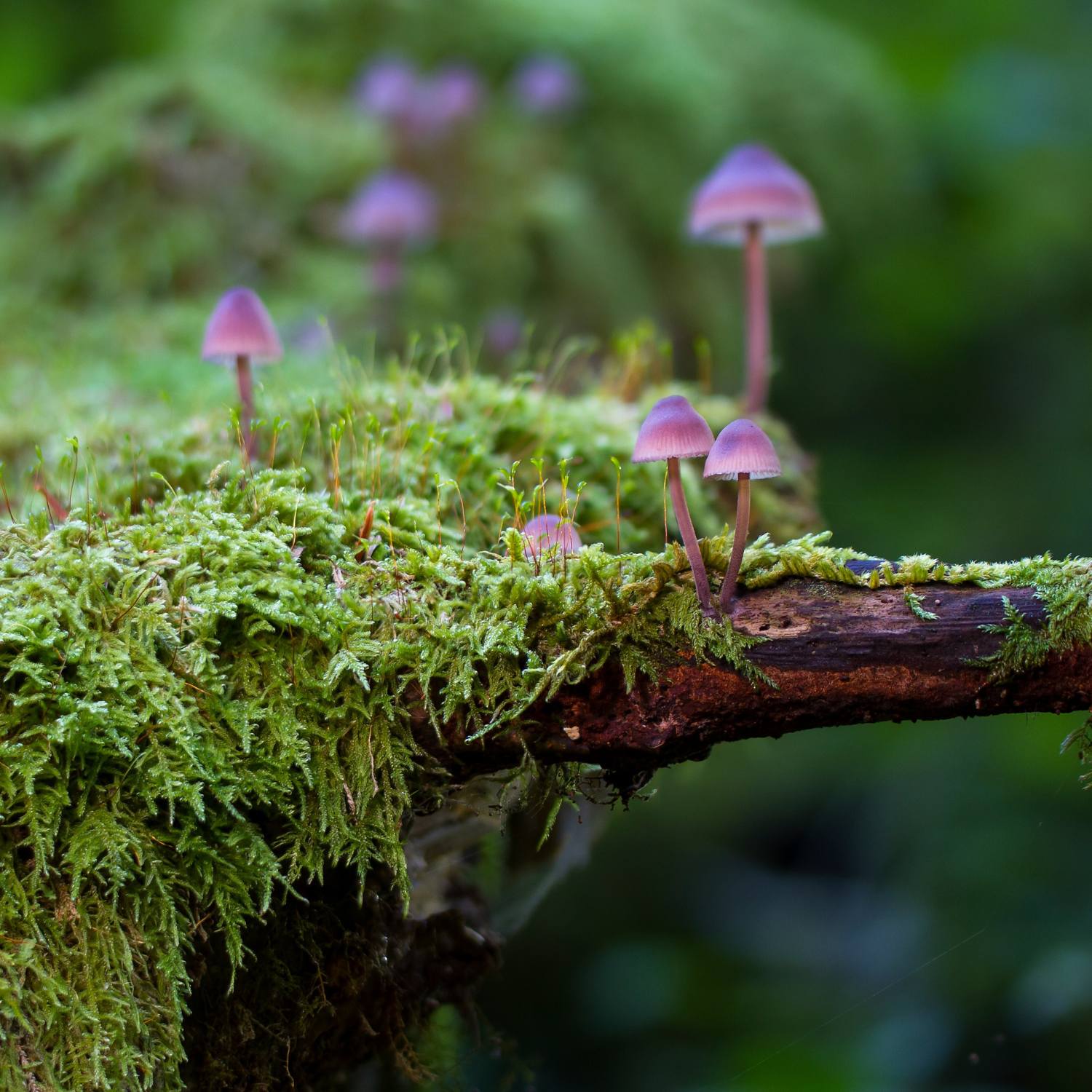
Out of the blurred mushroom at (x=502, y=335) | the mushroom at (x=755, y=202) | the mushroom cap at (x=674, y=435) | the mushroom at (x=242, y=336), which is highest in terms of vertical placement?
the mushroom at (x=755, y=202)

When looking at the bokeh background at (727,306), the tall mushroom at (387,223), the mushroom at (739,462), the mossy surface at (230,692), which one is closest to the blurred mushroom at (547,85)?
the bokeh background at (727,306)

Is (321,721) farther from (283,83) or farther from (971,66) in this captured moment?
(971,66)

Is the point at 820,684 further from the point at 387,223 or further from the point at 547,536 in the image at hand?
the point at 387,223

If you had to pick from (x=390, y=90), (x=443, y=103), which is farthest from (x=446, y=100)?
(x=390, y=90)

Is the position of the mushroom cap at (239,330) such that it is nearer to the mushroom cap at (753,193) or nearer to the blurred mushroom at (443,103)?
the mushroom cap at (753,193)

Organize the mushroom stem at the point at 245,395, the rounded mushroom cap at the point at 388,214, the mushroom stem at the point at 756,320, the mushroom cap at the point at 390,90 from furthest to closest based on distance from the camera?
1. the mushroom cap at the point at 390,90
2. the rounded mushroom cap at the point at 388,214
3. the mushroom stem at the point at 756,320
4. the mushroom stem at the point at 245,395

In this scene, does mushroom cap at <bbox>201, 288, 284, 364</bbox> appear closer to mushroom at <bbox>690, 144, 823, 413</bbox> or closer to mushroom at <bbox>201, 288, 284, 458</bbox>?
mushroom at <bbox>201, 288, 284, 458</bbox>

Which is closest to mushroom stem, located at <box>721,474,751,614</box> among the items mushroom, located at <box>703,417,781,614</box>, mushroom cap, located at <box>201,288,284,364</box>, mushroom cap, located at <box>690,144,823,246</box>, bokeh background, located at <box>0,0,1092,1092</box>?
mushroom, located at <box>703,417,781,614</box>
